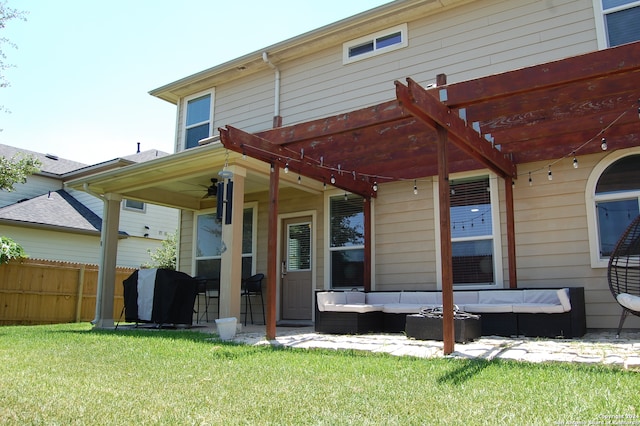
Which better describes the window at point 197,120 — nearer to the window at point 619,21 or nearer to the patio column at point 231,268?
the patio column at point 231,268

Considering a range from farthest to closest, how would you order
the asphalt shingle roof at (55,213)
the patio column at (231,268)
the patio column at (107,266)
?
the asphalt shingle roof at (55,213), the patio column at (107,266), the patio column at (231,268)

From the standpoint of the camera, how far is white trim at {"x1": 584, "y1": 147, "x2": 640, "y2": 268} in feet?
19.6

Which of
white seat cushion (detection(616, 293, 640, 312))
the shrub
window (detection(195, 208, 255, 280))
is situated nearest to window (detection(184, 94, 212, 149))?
window (detection(195, 208, 255, 280))

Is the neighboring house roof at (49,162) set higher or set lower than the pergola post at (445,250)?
higher

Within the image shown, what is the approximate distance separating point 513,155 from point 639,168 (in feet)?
4.69

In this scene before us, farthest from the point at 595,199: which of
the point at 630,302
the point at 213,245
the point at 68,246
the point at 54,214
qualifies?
the point at 54,214

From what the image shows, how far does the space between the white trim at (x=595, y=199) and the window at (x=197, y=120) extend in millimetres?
6768

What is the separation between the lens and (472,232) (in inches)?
272

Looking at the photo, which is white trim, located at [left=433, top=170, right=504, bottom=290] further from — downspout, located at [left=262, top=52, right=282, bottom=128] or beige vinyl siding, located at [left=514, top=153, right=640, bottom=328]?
downspout, located at [left=262, top=52, right=282, bottom=128]

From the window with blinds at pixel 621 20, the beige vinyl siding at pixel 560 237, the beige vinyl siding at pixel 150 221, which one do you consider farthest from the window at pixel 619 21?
the beige vinyl siding at pixel 150 221

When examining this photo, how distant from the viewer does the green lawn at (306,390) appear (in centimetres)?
243

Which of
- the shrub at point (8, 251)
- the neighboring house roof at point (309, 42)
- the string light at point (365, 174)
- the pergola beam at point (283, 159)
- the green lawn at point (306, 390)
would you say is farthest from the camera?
the shrub at point (8, 251)

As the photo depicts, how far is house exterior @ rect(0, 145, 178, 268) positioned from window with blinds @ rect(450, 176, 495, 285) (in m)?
9.82

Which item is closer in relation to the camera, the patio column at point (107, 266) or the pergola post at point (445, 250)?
the pergola post at point (445, 250)
